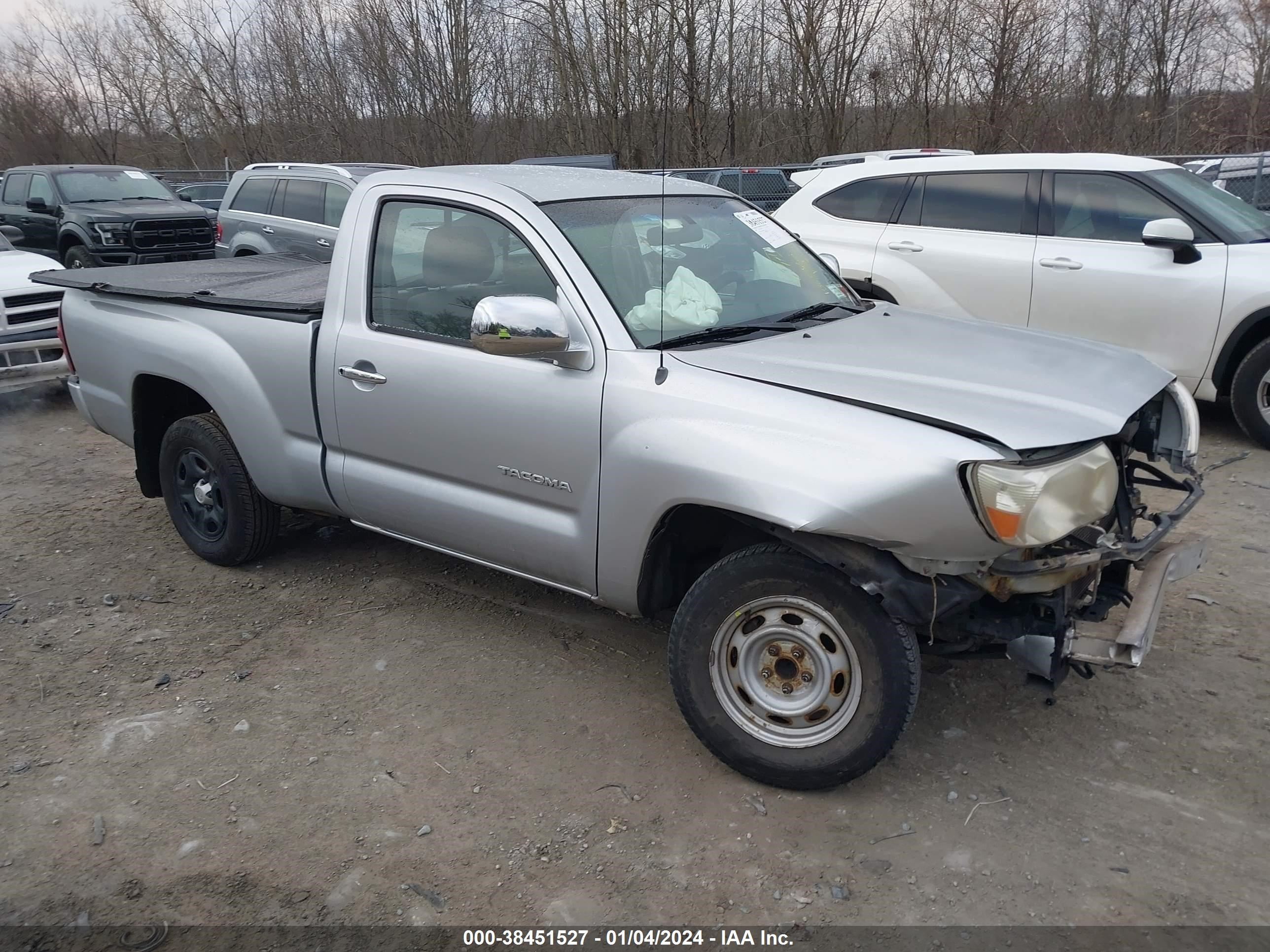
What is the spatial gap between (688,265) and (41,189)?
45.9 feet

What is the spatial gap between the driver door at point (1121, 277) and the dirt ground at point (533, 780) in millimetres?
2117

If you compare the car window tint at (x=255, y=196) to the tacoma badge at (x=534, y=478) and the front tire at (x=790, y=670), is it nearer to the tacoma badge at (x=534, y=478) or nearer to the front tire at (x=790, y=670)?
the tacoma badge at (x=534, y=478)

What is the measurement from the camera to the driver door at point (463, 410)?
11.5 feet

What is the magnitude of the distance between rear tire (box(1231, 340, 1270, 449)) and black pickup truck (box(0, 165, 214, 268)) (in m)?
13.0

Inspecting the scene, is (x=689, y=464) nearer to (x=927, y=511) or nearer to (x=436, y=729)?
(x=927, y=511)

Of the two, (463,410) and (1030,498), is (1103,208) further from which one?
(463,410)

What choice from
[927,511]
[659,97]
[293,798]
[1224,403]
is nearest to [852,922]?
[927,511]

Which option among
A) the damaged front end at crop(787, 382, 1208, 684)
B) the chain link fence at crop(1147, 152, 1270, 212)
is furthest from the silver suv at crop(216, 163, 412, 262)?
the chain link fence at crop(1147, 152, 1270, 212)

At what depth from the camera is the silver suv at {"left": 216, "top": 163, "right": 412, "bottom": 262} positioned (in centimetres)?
1083

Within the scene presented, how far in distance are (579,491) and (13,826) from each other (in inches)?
84.4

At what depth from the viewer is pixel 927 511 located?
9.08 feet

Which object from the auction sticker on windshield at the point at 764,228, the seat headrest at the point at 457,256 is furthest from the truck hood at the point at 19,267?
the auction sticker on windshield at the point at 764,228

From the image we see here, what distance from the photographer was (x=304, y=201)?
11.1 m

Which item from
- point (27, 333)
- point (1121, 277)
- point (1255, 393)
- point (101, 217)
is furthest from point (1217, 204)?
Result: point (101, 217)
